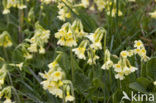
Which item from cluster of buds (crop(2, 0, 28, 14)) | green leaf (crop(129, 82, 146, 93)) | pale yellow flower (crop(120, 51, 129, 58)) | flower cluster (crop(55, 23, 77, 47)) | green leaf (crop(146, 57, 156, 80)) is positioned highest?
cluster of buds (crop(2, 0, 28, 14))

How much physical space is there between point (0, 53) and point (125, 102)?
7.14 ft

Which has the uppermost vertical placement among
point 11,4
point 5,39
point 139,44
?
point 11,4

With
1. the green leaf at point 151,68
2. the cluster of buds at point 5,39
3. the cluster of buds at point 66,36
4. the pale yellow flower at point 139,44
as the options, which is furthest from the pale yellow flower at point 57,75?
the cluster of buds at point 5,39

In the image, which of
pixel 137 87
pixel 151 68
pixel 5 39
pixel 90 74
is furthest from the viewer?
pixel 5 39

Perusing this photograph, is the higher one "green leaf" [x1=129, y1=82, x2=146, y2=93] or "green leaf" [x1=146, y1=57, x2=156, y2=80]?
"green leaf" [x1=146, y1=57, x2=156, y2=80]

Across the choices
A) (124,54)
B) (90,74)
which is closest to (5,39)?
(90,74)

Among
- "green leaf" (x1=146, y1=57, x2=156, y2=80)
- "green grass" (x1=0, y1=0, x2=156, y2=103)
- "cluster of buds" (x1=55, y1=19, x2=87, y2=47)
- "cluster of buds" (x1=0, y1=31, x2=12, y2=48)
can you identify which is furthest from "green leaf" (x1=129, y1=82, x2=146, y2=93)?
"cluster of buds" (x1=0, y1=31, x2=12, y2=48)

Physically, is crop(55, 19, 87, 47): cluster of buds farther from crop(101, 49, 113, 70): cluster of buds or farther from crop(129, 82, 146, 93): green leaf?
crop(129, 82, 146, 93): green leaf

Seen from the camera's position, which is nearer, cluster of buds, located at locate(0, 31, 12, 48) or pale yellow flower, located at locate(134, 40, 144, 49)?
pale yellow flower, located at locate(134, 40, 144, 49)

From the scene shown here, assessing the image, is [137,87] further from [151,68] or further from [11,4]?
[11,4]

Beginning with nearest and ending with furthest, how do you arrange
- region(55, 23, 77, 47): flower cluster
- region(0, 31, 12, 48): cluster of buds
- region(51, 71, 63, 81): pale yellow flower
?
region(51, 71, 63, 81): pale yellow flower
region(55, 23, 77, 47): flower cluster
region(0, 31, 12, 48): cluster of buds

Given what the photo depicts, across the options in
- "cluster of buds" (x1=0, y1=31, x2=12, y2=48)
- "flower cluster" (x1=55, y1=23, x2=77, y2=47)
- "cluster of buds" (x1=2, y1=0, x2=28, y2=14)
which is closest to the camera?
"flower cluster" (x1=55, y1=23, x2=77, y2=47)

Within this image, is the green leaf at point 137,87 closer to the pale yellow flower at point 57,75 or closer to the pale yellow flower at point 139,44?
the pale yellow flower at point 139,44

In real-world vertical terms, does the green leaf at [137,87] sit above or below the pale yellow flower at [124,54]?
below
